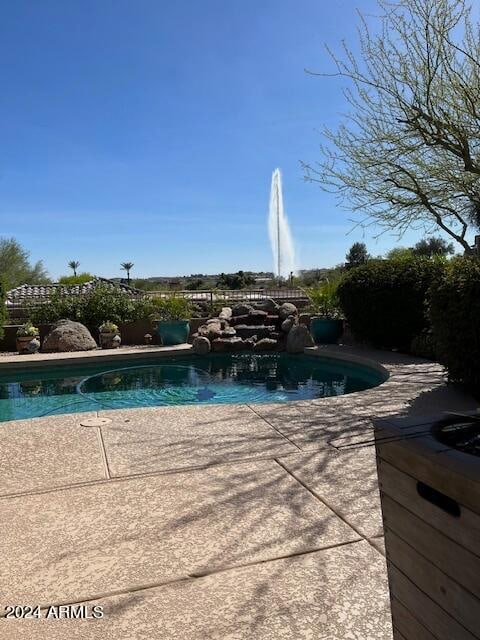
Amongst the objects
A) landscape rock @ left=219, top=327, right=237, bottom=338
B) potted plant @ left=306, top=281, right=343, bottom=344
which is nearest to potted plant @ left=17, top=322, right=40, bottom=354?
landscape rock @ left=219, top=327, right=237, bottom=338

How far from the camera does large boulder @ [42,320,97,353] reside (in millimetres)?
10250

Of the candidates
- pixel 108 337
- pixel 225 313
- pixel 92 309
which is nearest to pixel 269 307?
pixel 225 313

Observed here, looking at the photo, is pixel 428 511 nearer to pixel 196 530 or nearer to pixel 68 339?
pixel 196 530

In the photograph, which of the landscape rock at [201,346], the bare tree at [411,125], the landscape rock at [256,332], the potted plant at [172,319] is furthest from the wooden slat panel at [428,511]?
the landscape rock at [256,332]

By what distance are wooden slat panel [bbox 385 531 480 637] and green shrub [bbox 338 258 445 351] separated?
739cm

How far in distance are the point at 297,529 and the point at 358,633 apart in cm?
76

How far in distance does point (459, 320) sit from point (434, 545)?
4.32 m

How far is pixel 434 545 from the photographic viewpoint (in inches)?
47.1

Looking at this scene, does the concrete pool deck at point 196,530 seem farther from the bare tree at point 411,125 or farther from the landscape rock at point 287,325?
the landscape rock at point 287,325

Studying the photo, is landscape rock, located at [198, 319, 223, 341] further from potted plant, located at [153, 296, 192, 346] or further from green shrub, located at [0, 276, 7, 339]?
green shrub, located at [0, 276, 7, 339]

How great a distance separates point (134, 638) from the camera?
1727 mm

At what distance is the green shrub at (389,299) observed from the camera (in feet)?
27.6

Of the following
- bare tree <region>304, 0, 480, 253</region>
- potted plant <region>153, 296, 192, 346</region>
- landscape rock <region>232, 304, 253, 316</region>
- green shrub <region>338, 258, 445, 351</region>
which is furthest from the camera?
landscape rock <region>232, 304, 253, 316</region>

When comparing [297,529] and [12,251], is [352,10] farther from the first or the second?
Answer: [12,251]
